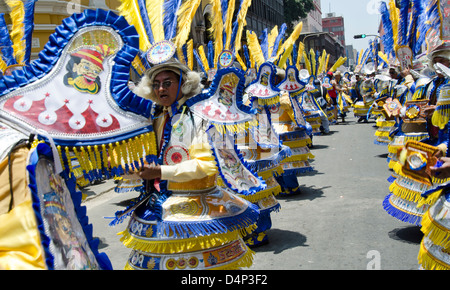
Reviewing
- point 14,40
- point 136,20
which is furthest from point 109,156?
point 14,40

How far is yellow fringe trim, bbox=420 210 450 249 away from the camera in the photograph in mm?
2750

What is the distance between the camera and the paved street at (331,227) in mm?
4707

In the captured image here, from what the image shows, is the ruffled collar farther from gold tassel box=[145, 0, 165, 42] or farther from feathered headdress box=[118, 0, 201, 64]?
gold tassel box=[145, 0, 165, 42]

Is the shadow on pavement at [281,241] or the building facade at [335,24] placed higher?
the building facade at [335,24]

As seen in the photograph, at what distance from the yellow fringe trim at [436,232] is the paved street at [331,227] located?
1604 millimetres

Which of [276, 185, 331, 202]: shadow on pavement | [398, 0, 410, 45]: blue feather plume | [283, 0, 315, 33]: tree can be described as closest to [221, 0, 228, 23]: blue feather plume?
[398, 0, 410, 45]: blue feather plume

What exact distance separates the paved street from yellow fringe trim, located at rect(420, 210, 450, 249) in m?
1.60

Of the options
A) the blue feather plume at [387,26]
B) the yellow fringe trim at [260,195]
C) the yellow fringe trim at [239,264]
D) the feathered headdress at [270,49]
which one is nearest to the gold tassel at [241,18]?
the yellow fringe trim at [260,195]

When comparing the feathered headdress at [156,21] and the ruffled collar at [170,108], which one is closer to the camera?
the ruffled collar at [170,108]

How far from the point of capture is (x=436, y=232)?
2836mm

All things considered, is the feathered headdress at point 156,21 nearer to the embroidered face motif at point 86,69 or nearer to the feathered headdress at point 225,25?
the embroidered face motif at point 86,69

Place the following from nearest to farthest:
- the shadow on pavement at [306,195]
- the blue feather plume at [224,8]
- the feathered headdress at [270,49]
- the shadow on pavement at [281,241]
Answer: the shadow on pavement at [281,241] → the blue feather plume at [224,8] → the shadow on pavement at [306,195] → the feathered headdress at [270,49]
